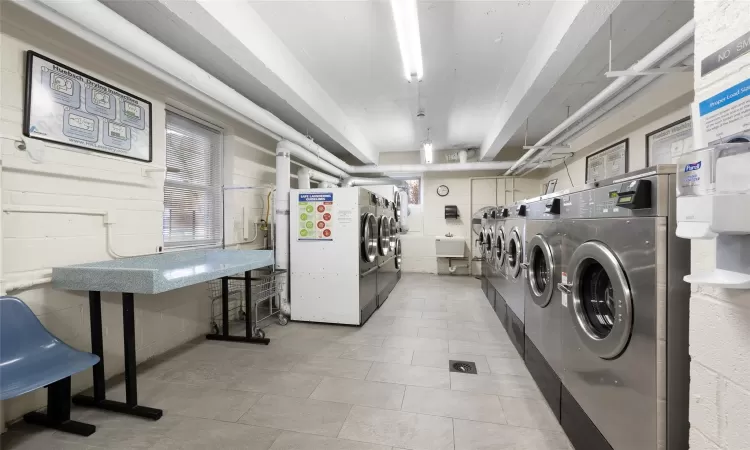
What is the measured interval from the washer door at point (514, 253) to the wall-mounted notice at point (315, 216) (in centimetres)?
206

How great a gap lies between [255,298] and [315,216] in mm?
1302

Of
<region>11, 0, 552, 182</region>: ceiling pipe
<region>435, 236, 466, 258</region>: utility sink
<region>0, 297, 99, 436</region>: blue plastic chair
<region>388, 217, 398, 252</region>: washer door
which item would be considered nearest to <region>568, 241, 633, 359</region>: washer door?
<region>0, 297, 99, 436</region>: blue plastic chair

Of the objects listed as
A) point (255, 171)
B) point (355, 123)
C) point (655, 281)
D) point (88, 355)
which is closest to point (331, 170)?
point (355, 123)

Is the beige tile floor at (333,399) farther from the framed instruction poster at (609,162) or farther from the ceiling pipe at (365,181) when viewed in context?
the ceiling pipe at (365,181)

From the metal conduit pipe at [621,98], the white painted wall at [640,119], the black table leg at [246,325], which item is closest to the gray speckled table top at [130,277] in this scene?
the black table leg at [246,325]

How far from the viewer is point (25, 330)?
1631 millimetres

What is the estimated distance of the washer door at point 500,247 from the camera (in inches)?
136

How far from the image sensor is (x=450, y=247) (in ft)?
21.1

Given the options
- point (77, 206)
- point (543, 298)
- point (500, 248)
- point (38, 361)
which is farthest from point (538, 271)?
point (77, 206)

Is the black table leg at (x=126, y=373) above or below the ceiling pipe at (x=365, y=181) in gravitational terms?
below

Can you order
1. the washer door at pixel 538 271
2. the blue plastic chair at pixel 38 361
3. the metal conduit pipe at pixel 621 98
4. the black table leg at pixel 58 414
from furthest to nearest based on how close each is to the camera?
1. the washer door at pixel 538 271
2. the metal conduit pipe at pixel 621 98
3. the black table leg at pixel 58 414
4. the blue plastic chair at pixel 38 361

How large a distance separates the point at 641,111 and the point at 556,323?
3.07 m

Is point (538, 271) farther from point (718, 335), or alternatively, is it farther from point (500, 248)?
point (718, 335)

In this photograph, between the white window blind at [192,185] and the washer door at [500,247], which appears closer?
the white window blind at [192,185]
